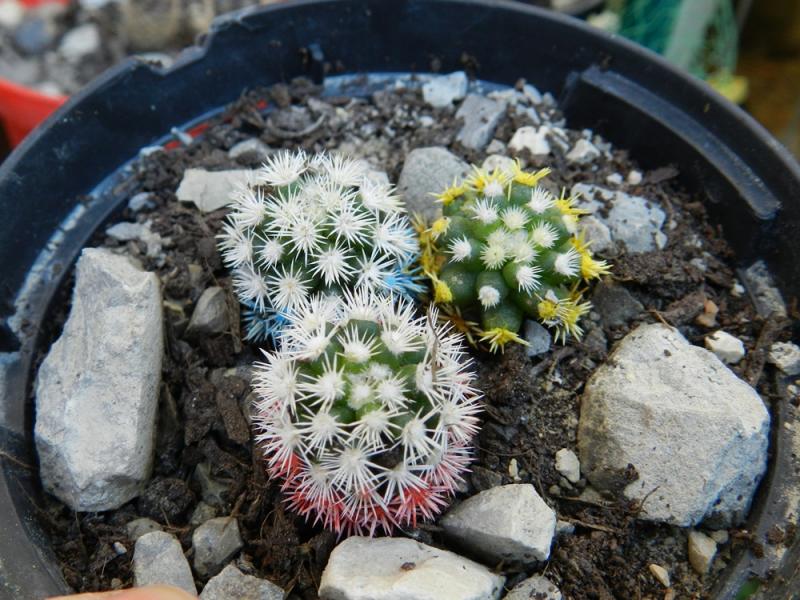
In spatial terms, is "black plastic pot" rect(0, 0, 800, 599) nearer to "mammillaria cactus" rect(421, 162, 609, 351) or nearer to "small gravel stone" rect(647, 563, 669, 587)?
"small gravel stone" rect(647, 563, 669, 587)

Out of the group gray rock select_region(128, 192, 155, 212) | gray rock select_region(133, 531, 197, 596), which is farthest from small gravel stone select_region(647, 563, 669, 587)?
gray rock select_region(128, 192, 155, 212)

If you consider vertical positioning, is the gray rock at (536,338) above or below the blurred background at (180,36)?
below

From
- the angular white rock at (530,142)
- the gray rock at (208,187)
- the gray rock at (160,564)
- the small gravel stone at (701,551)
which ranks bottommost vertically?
the gray rock at (160,564)

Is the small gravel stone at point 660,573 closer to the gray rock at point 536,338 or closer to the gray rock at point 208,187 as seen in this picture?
the gray rock at point 536,338

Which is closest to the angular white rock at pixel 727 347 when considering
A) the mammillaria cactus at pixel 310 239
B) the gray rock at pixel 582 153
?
the gray rock at pixel 582 153

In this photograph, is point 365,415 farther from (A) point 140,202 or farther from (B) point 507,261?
(A) point 140,202

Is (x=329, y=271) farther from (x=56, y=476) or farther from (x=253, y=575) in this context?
(x=56, y=476)
